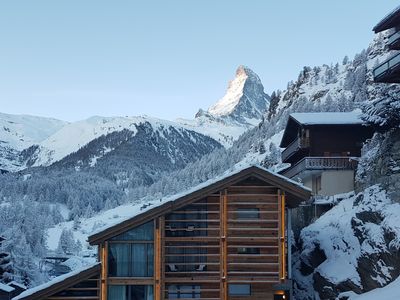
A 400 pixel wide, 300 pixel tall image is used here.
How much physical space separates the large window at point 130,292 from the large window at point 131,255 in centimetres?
60

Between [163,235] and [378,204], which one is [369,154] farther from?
[163,235]

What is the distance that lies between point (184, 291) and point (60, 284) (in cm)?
634

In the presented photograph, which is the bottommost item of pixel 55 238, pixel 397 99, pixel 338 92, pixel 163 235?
pixel 55 238

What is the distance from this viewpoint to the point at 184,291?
103 ft

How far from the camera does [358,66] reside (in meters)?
171

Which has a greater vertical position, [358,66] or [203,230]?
[358,66]

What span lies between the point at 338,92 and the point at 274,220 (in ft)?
465

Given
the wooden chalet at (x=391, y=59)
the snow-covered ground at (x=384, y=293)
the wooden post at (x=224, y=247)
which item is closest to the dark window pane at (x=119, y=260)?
the wooden post at (x=224, y=247)

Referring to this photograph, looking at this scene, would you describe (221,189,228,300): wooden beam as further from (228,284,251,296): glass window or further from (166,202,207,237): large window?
(166,202,207,237): large window

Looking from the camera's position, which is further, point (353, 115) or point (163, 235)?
point (353, 115)

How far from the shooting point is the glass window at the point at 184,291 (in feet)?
103

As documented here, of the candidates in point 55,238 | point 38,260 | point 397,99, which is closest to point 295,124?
point 397,99

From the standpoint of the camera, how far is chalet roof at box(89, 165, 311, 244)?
1219 inches

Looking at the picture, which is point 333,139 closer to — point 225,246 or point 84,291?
point 225,246
